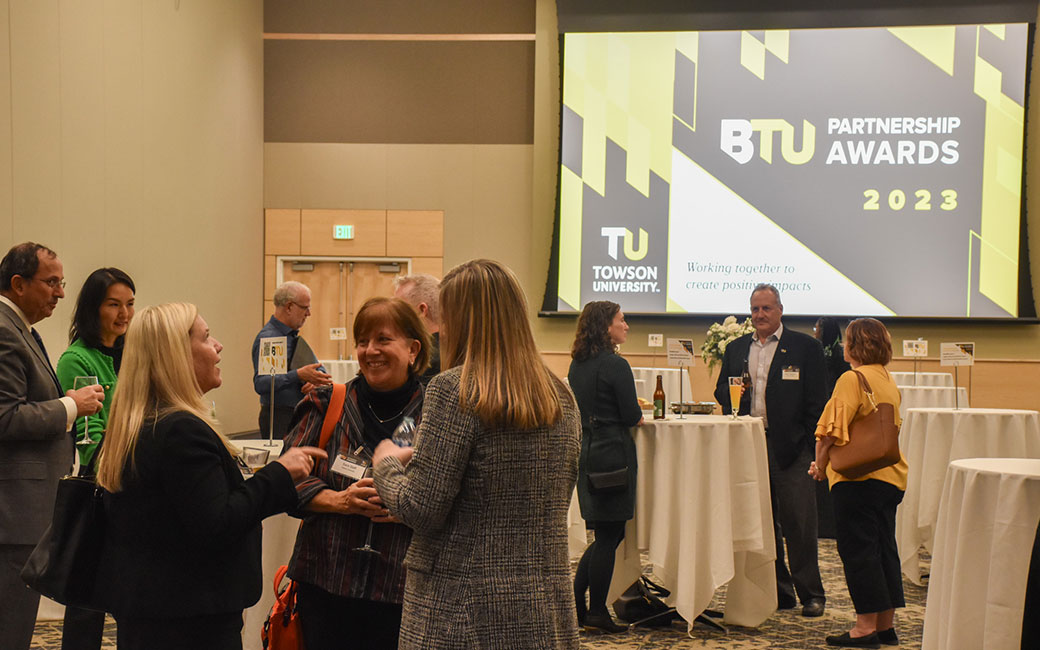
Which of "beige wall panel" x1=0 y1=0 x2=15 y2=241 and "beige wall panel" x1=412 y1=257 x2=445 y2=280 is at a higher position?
"beige wall panel" x1=0 y1=0 x2=15 y2=241

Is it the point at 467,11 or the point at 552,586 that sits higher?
the point at 467,11

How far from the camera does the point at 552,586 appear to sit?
181cm

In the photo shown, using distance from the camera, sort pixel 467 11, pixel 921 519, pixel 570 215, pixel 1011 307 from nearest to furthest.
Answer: pixel 921 519 < pixel 1011 307 < pixel 570 215 < pixel 467 11

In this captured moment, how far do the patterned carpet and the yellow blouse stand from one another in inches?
31.3

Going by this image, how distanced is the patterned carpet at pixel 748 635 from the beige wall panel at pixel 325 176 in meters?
7.44

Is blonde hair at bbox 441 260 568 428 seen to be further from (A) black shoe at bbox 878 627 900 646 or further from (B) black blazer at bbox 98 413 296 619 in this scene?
(A) black shoe at bbox 878 627 900 646

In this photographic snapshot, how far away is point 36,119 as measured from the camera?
7.05 metres

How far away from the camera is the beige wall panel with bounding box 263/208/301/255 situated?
11.3m

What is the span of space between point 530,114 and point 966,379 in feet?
19.0

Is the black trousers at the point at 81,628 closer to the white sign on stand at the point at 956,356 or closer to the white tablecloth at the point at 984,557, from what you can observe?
the white tablecloth at the point at 984,557

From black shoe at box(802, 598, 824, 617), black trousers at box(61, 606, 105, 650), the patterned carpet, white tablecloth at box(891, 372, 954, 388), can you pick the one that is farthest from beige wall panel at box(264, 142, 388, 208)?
black trousers at box(61, 606, 105, 650)

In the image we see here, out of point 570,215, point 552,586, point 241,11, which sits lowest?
point 552,586

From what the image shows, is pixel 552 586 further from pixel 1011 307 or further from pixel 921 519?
pixel 1011 307

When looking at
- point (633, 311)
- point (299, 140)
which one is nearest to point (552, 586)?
point (633, 311)
